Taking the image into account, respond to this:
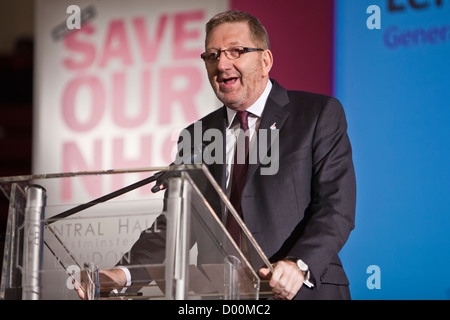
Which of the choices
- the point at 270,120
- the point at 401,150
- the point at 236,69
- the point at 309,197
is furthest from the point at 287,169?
the point at 401,150

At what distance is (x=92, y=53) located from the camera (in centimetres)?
466

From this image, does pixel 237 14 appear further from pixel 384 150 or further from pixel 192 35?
pixel 192 35

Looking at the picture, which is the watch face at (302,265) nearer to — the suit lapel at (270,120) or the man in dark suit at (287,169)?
the man in dark suit at (287,169)

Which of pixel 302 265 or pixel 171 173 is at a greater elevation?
pixel 171 173

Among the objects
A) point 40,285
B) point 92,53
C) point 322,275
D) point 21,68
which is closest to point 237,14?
point 322,275

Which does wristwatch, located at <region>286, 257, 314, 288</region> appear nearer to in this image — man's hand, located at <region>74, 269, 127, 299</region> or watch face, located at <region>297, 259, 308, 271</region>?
watch face, located at <region>297, 259, 308, 271</region>

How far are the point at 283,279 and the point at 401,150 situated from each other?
4.92 feet

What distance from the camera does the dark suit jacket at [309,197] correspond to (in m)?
2.21

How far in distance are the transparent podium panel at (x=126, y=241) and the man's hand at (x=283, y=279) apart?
0.10 ft

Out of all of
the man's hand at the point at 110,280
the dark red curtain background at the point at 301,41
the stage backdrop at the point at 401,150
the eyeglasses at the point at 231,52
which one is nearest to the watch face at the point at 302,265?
the man's hand at the point at 110,280

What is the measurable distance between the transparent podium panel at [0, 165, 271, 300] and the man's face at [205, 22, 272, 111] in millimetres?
652

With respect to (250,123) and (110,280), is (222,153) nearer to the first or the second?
(250,123)

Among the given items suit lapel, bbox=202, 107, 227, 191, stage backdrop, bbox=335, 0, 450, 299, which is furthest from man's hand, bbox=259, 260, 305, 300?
stage backdrop, bbox=335, 0, 450, 299

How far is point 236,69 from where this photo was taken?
8.36ft
